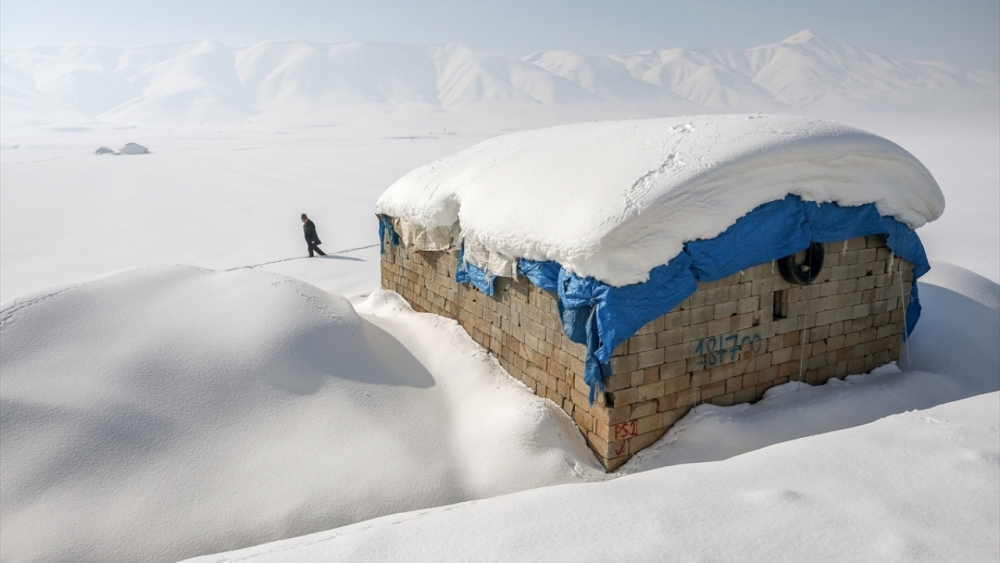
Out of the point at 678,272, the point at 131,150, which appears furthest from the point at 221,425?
the point at 131,150

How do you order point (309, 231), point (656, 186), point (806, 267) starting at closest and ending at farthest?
point (656, 186), point (806, 267), point (309, 231)

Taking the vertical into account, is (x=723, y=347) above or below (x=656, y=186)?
below

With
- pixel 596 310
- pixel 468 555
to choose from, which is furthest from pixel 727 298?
pixel 468 555

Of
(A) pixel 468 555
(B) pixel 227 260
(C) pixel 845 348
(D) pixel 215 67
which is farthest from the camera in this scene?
(D) pixel 215 67

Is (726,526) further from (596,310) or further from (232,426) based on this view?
(232,426)

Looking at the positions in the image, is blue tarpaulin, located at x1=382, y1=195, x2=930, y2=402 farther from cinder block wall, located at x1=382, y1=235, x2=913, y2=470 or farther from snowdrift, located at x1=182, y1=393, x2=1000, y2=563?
snowdrift, located at x1=182, y1=393, x2=1000, y2=563

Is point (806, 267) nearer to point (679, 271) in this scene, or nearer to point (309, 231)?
point (679, 271)

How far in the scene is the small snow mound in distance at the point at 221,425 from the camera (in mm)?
4211

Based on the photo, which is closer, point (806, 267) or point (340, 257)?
point (806, 267)

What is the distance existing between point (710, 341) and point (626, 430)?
1083mm

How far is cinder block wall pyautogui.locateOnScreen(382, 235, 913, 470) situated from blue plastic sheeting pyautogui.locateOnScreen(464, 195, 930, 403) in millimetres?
193

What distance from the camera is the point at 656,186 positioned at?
4.88 meters

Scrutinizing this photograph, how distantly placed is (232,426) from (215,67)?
6123 inches

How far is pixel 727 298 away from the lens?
5.38 m
